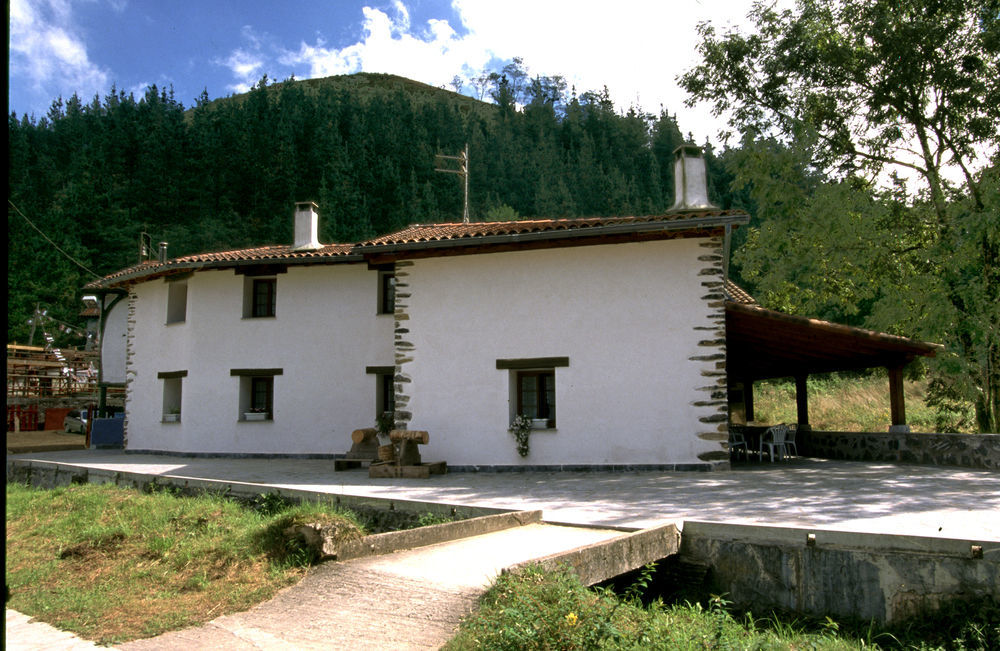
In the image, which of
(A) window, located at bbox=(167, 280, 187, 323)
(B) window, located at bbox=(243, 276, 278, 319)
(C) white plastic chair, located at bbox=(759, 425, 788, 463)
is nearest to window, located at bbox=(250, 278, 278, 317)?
(B) window, located at bbox=(243, 276, 278, 319)

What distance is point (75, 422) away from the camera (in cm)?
2458

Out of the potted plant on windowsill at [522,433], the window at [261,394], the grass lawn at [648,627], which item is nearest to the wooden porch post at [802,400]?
the potted plant on windowsill at [522,433]

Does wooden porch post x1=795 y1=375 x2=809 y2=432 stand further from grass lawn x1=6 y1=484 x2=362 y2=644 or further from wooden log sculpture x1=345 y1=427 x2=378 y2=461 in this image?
grass lawn x1=6 y1=484 x2=362 y2=644

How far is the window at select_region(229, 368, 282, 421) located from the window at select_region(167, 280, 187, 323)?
2397 mm

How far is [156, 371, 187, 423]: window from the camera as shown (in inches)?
626

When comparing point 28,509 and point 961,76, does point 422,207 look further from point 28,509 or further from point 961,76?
point 28,509

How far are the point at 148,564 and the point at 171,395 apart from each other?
36.7 ft

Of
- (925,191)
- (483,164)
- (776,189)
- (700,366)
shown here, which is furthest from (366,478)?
(483,164)

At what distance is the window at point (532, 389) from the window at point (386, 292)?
421 centimetres

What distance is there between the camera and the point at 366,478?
35.6 feet

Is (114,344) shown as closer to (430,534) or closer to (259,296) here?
(259,296)

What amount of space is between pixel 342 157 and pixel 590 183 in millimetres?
24276

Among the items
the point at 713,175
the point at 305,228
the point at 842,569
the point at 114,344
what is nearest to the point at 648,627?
the point at 842,569

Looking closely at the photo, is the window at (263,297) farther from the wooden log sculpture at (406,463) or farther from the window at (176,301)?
the wooden log sculpture at (406,463)
